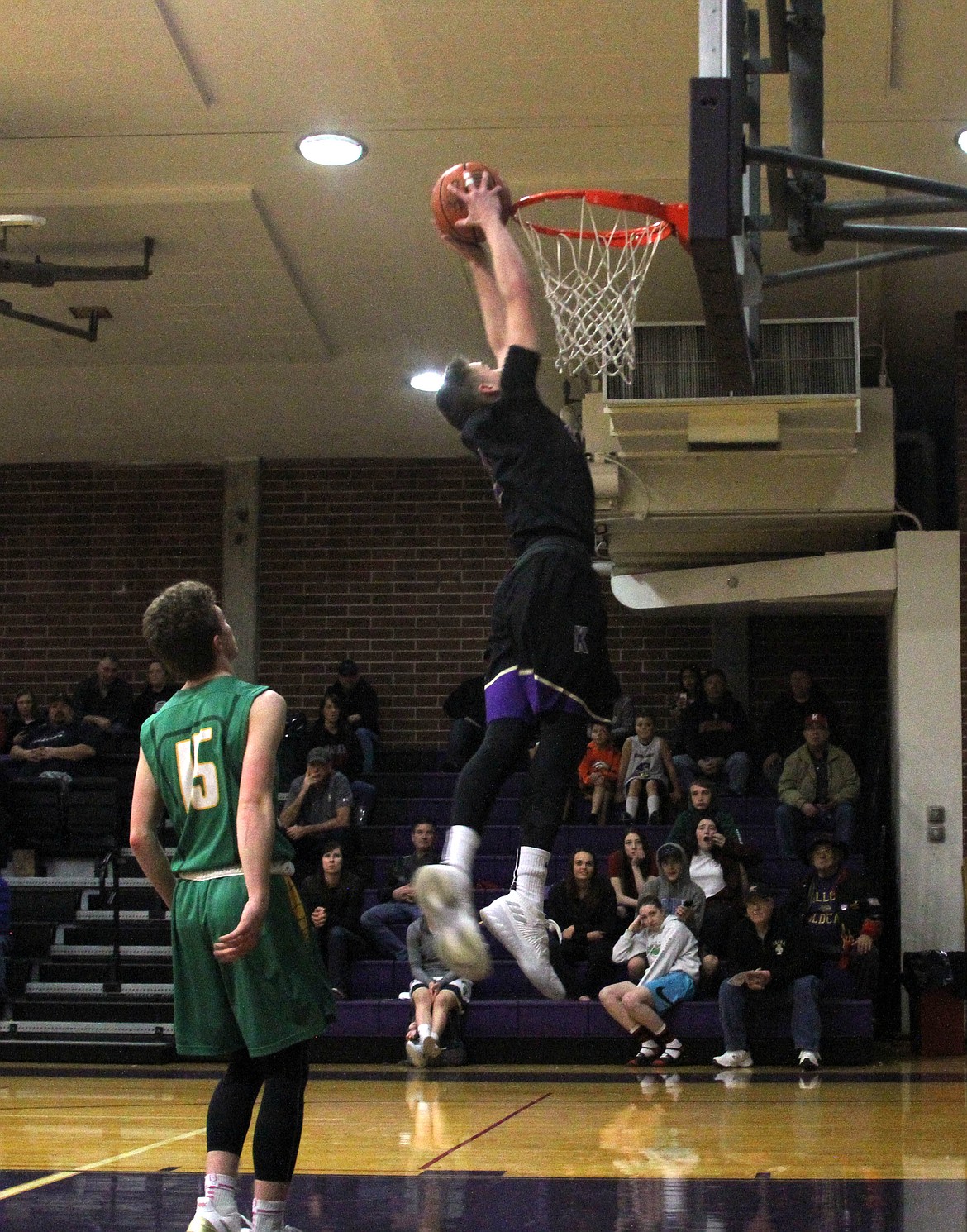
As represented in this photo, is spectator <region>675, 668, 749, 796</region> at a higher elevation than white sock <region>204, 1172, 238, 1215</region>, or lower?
higher

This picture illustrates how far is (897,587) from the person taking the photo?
1346 cm

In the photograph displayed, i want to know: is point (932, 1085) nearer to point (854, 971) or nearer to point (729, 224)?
point (854, 971)

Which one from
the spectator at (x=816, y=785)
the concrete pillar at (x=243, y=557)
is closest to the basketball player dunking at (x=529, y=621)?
the spectator at (x=816, y=785)

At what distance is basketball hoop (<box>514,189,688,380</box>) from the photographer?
17.6 feet

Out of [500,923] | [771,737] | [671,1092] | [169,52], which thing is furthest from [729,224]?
[771,737]

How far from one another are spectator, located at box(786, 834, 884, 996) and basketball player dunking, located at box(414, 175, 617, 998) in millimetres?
7284

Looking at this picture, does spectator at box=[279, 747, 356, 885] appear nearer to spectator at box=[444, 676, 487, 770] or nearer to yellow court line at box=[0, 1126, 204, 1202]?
spectator at box=[444, 676, 487, 770]

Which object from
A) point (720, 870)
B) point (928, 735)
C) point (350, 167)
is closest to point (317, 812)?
point (720, 870)

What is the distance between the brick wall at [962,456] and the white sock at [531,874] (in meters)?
9.36

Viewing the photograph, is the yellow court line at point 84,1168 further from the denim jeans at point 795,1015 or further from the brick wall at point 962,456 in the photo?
the brick wall at point 962,456

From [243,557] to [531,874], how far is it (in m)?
12.6

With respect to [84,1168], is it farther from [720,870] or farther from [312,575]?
[312,575]

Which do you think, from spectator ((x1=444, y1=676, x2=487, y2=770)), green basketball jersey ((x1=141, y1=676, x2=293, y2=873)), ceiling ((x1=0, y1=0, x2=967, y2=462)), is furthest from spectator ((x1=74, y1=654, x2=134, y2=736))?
green basketball jersey ((x1=141, y1=676, x2=293, y2=873))

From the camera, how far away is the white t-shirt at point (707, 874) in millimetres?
12172
